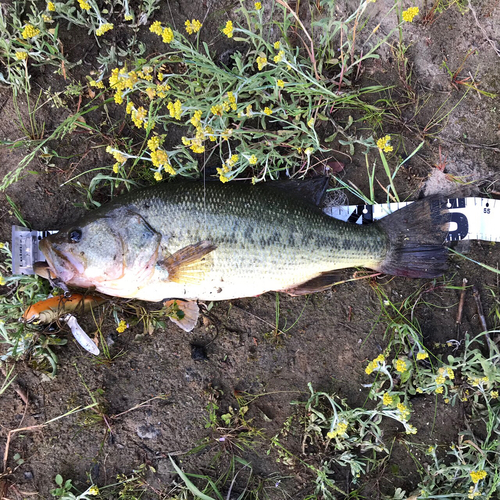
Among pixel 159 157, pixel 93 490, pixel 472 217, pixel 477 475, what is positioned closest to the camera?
pixel 159 157

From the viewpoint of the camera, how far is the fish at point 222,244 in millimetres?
3311

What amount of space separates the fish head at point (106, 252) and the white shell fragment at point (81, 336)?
45 cm

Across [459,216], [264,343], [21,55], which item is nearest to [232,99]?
[21,55]

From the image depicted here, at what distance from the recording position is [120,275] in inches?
130

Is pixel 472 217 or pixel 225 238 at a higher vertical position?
pixel 472 217

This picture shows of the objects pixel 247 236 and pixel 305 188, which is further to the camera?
pixel 305 188

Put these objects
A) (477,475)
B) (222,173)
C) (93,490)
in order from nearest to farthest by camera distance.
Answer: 1. (222,173)
2. (477,475)
3. (93,490)

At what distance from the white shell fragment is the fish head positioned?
446 mm

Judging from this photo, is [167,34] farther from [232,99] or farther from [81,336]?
[81,336]

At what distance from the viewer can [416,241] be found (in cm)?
370

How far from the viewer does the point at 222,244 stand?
3.37m

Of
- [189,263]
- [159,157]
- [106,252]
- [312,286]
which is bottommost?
[312,286]

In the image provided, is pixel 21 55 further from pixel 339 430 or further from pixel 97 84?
pixel 339 430

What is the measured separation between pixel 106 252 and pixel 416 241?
2.78m
